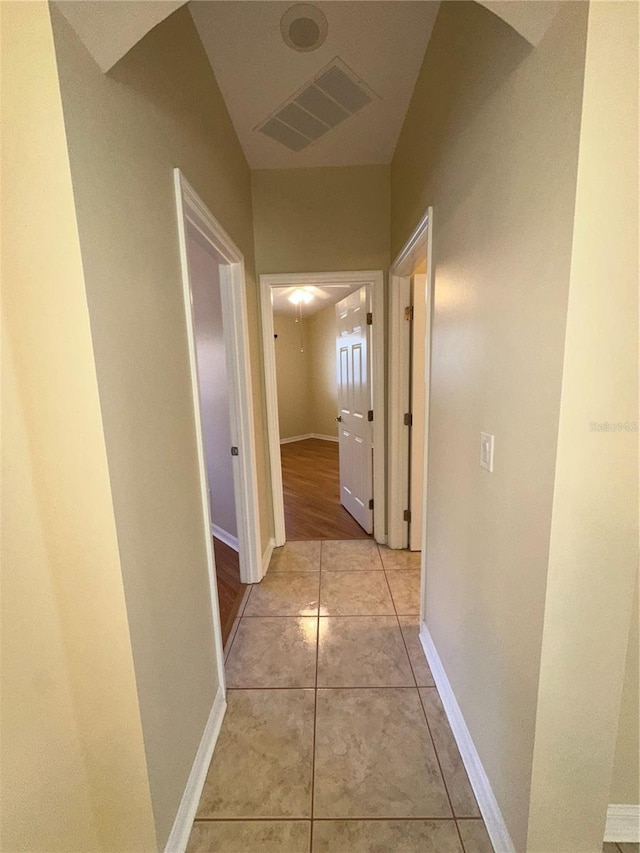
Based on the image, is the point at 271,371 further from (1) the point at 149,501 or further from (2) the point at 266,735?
(2) the point at 266,735

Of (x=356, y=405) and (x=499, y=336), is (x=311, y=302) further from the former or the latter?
(x=499, y=336)

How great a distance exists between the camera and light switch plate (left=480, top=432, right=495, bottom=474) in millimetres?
1006

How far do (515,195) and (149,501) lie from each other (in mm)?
1251

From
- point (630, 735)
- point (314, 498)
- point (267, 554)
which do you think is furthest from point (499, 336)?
point (314, 498)

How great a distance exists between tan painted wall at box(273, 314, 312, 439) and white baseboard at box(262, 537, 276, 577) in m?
3.98

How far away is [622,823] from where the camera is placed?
999mm

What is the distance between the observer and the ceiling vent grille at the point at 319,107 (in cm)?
160

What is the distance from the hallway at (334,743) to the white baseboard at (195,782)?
0.09 ft

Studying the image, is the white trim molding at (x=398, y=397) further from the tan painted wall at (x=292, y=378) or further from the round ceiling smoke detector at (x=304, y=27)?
the tan painted wall at (x=292, y=378)

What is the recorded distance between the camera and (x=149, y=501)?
0.94m

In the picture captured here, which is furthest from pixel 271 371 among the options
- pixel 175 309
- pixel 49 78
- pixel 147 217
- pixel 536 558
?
pixel 536 558

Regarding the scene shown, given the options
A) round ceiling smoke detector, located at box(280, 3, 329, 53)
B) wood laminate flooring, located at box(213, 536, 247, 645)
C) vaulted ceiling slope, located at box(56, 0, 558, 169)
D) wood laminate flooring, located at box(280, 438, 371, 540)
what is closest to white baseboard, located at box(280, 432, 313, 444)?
wood laminate flooring, located at box(280, 438, 371, 540)

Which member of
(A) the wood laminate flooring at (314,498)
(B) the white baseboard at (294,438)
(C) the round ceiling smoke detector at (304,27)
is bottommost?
(A) the wood laminate flooring at (314,498)

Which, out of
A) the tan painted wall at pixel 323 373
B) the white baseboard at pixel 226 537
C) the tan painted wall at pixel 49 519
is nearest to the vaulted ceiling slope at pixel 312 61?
the tan painted wall at pixel 49 519
